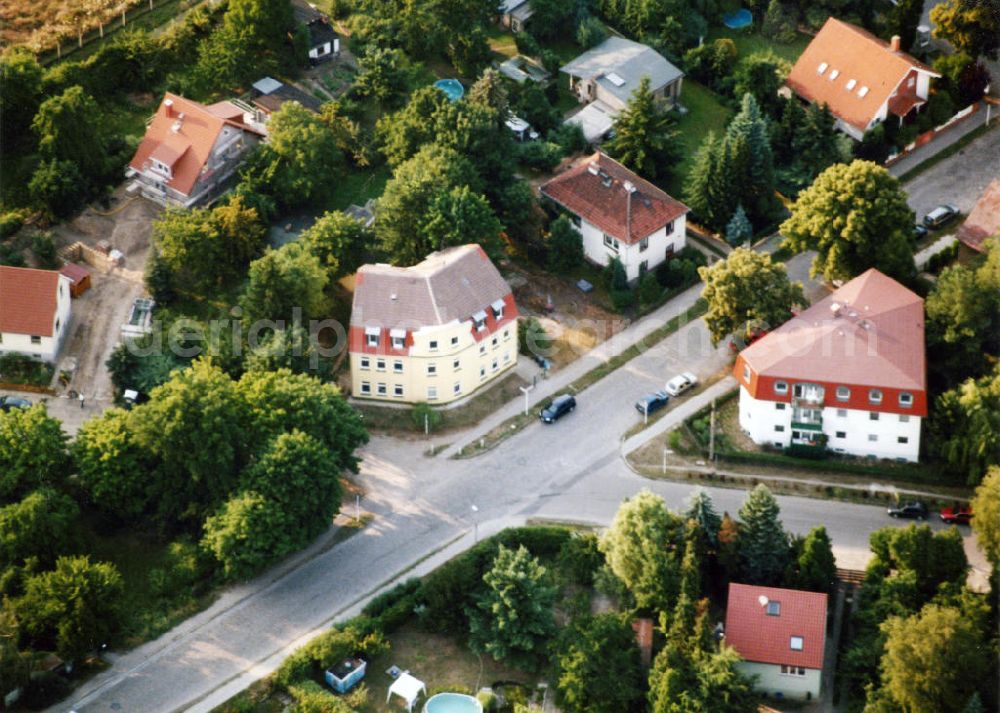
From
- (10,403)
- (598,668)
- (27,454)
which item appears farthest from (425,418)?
(10,403)

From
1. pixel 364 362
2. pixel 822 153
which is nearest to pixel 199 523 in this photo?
pixel 364 362

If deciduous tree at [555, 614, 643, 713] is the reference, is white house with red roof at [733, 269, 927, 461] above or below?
above

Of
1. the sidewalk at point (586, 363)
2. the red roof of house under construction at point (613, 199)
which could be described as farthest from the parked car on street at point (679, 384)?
the red roof of house under construction at point (613, 199)

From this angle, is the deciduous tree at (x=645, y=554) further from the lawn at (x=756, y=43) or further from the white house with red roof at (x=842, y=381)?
the lawn at (x=756, y=43)

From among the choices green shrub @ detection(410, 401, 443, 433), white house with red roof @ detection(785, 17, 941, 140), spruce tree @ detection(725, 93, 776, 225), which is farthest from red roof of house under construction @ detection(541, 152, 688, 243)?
green shrub @ detection(410, 401, 443, 433)

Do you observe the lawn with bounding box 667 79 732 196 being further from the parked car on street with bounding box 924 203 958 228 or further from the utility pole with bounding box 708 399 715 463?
the utility pole with bounding box 708 399 715 463

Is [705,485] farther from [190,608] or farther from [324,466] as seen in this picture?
[190,608]
